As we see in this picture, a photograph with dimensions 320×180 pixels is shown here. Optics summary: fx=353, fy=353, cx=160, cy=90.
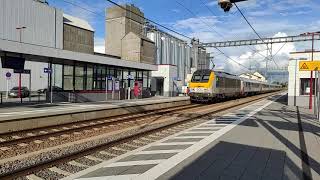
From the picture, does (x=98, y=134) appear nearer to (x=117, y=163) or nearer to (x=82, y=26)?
(x=117, y=163)

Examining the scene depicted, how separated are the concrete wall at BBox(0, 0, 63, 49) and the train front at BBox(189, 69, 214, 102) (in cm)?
3260

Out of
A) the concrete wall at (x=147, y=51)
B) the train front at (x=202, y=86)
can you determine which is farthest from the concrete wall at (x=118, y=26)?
the train front at (x=202, y=86)

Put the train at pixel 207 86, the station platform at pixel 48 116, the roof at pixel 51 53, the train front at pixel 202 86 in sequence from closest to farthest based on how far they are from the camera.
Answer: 1. the station platform at pixel 48 116
2. the roof at pixel 51 53
3. the train front at pixel 202 86
4. the train at pixel 207 86

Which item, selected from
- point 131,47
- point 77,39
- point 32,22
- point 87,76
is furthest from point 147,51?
Answer: point 87,76

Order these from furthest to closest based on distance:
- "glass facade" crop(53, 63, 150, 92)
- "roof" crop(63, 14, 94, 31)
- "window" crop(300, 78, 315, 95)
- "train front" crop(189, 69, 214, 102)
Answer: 1. "roof" crop(63, 14, 94, 31)
2. "train front" crop(189, 69, 214, 102)
3. "window" crop(300, 78, 315, 95)
4. "glass facade" crop(53, 63, 150, 92)

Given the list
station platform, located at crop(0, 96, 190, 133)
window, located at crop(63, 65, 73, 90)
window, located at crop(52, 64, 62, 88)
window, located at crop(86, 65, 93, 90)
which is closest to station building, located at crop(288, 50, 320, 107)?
station platform, located at crop(0, 96, 190, 133)

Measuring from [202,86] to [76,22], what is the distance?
147 ft

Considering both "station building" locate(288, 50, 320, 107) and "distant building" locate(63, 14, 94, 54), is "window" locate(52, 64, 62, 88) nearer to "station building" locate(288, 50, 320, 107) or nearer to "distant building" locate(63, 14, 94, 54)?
"station building" locate(288, 50, 320, 107)

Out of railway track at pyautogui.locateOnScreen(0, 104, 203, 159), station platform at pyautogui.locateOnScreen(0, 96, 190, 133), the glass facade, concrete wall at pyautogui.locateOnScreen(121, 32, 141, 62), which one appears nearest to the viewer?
railway track at pyautogui.locateOnScreen(0, 104, 203, 159)

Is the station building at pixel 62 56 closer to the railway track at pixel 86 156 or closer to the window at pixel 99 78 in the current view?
the window at pixel 99 78

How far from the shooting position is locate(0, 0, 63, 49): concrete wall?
170ft

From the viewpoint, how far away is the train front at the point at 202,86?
3044 cm

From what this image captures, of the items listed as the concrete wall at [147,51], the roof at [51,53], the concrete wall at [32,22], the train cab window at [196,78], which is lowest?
the train cab window at [196,78]

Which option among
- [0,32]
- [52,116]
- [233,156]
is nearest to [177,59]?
[0,32]
